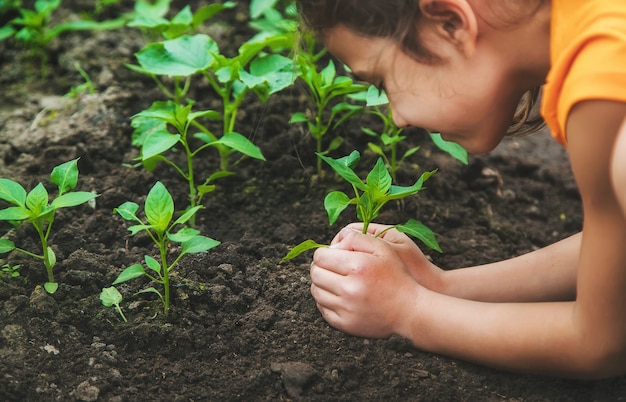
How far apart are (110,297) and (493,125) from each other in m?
0.92

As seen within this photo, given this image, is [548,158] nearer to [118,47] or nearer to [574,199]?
[574,199]

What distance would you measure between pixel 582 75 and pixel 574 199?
1.41 meters

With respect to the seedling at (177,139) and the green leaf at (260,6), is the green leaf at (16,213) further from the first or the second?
the green leaf at (260,6)

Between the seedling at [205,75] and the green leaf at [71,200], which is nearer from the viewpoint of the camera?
the green leaf at [71,200]

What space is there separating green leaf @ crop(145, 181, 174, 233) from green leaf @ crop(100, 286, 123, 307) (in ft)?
0.58

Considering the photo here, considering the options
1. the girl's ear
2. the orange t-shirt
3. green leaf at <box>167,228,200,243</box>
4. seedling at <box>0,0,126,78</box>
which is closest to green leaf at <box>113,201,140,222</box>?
green leaf at <box>167,228,200,243</box>

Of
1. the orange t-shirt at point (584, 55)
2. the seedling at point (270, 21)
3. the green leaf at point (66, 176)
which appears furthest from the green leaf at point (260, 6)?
the orange t-shirt at point (584, 55)

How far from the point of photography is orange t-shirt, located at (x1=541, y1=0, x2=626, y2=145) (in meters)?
1.45

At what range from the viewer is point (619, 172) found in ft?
4.73

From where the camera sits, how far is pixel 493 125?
180 centimetres

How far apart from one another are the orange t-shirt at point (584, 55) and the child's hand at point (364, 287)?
49 centimetres

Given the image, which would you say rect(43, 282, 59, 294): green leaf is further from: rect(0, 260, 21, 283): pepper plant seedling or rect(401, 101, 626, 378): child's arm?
rect(401, 101, 626, 378): child's arm

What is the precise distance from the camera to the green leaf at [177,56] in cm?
227

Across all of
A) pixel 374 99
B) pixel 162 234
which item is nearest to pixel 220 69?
pixel 374 99
